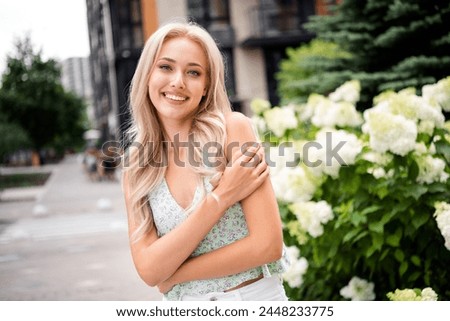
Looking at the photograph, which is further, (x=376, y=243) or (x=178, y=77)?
(x=376, y=243)

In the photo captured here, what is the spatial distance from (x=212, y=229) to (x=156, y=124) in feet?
1.12

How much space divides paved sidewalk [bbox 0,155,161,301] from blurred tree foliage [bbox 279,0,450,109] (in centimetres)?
308

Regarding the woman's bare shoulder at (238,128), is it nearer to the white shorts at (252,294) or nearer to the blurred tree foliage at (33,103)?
the white shorts at (252,294)

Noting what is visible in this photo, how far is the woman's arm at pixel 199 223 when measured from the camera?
1.40 m

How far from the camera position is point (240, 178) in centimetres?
142

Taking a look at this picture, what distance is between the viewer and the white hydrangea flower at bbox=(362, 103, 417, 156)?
2408mm

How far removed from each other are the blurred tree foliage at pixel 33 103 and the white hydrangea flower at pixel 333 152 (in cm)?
761

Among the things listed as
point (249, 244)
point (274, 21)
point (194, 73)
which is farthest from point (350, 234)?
point (274, 21)

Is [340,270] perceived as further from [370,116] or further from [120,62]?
[120,62]

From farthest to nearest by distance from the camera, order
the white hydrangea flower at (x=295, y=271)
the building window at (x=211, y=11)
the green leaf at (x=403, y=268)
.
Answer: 1. the building window at (x=211, y=11)
2. the white hydrangea flower at (x=295, y=271)
3. the green leaf at (x=403, y=268)

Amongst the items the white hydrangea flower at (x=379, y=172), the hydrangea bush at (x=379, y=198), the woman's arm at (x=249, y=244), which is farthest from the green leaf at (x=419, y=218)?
the woman's arm at (x=249, y=244)

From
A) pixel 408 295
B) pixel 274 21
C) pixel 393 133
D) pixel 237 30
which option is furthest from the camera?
pixel 237 30

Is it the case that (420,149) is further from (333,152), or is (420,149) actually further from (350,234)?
(350,234)
